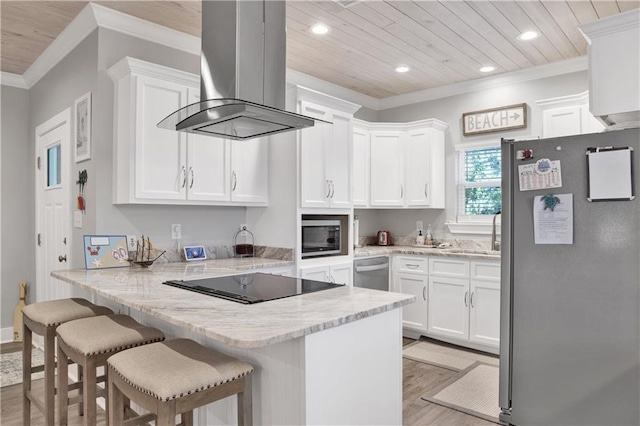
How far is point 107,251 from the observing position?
286 cm

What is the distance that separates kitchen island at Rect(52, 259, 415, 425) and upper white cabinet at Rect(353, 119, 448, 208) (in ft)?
9.08

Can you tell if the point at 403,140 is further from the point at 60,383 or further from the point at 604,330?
the point at 60,383

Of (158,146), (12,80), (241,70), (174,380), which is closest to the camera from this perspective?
(174,380)

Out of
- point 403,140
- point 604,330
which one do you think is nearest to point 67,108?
point 403,140

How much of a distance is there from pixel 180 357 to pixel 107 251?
158 centimetres

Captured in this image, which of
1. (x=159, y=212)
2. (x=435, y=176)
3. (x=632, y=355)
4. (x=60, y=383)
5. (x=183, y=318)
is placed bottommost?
(x=60, y=383)

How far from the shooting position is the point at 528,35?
339cm

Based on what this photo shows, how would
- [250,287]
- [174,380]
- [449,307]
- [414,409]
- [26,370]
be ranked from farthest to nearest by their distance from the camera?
[449,307], [414,409], [26,370], [250,287], [174,380]

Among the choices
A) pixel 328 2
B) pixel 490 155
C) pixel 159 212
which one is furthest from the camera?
pixel 490 155

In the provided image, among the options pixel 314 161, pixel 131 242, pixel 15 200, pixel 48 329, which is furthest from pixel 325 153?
pixel 15 200

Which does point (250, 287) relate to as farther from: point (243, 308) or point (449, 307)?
point (449, 307)

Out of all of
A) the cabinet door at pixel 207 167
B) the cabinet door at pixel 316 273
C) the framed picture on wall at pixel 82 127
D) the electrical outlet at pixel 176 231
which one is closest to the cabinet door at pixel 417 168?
the cabinet door at pixel 316 273

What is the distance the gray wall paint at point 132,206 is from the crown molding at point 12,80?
1.97 m

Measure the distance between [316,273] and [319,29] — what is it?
1971 millimetres
